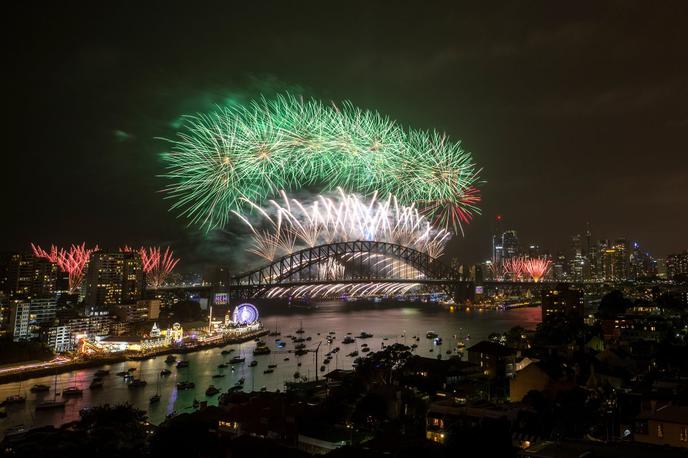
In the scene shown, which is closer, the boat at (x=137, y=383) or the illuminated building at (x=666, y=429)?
the illuminated building at (x=666, y=429)

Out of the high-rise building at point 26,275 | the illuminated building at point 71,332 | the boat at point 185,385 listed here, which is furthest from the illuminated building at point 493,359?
the high-rise building at point 26,275

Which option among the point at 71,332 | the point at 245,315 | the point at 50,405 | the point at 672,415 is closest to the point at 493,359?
the point at 672,415

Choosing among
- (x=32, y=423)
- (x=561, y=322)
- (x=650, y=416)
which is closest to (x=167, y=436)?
(x=650, y=416)

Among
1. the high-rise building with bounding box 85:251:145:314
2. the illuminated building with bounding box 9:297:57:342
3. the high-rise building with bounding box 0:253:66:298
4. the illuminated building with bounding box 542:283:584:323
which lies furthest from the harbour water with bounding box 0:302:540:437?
the high-rise building with bounding box 0:253:66:298

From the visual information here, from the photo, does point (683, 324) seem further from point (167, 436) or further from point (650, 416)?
point (167, 436)

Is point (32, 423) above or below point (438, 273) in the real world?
below

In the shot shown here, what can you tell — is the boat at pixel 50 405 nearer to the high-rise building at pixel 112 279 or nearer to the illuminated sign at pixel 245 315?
the illuminated sign at pixel 245 315
